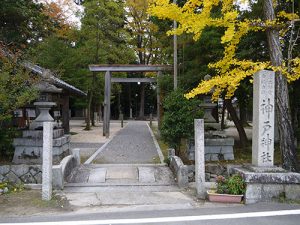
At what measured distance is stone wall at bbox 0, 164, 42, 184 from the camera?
10.9 metres

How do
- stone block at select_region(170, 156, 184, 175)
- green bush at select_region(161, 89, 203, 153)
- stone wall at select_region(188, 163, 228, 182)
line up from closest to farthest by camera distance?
stone block at select_region(170, 156, 184, 175)
stone wall at select_region(188, 163, 228, 182)
green bush at select_region(161, 89, 203, 153)

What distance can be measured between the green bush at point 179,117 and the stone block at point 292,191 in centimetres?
459

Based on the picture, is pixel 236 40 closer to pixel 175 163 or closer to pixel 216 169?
pixel 175 163

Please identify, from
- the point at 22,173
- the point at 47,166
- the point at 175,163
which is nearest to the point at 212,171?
the point at 175,163

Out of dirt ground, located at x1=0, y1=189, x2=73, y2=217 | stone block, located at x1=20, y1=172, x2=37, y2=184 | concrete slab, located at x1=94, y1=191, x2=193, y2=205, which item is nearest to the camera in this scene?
dirt ground, located at x1=0, y1=189, x2=73, y2=217

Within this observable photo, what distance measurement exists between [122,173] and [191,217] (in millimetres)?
4760

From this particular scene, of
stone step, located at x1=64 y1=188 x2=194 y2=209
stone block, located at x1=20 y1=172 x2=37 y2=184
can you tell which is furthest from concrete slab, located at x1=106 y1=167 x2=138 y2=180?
stone block, located at x1=20 y1=172 x2=37 y2=184

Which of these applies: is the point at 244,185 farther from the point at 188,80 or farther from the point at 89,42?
the point at 89,42

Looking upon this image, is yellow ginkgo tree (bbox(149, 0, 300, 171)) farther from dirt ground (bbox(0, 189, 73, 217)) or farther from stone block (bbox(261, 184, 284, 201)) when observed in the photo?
dirt ground (bbox(0, 189, 73, 217))

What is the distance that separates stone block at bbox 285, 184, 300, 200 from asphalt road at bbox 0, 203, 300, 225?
557mm

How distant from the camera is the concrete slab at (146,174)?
1047 cm

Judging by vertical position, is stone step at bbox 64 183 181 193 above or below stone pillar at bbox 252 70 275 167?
below

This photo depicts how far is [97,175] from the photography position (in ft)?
35.8

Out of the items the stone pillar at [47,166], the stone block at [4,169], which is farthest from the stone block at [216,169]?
the stone block at [4,169]
